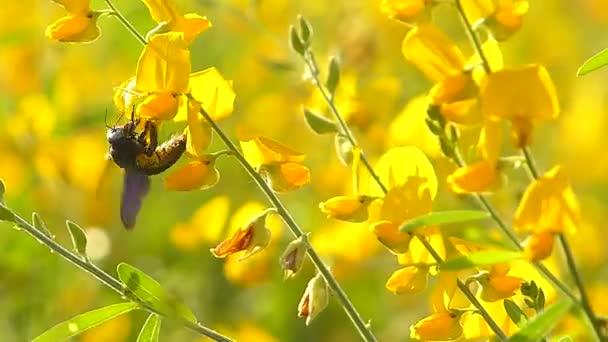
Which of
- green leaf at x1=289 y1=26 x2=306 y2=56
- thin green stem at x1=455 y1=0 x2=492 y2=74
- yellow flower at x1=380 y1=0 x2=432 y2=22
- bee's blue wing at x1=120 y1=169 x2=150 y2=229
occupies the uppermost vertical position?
yellow flower at x1=380 y1=0 x2=432 y2=22

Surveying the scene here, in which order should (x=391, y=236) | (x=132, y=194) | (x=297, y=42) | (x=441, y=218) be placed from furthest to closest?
(x=297, y=42) < (x=132, y=194) < (x=391, y=236) < (x=441, y=218)

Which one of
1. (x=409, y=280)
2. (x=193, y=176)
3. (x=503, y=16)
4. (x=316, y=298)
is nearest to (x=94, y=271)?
(x=193, y=176)

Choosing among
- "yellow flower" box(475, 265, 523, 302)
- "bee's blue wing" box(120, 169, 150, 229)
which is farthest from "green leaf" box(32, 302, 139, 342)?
"yellow flower" box(475, 265, 523, 302)

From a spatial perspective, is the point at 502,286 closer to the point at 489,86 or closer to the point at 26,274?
the point at 489,86

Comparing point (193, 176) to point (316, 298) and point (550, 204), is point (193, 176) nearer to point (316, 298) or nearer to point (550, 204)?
point (316, 298)

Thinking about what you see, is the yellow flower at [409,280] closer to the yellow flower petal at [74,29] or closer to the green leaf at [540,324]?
the green leaf at [540,324]

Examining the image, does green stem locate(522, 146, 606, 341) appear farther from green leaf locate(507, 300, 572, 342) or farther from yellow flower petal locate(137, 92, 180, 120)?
yellow flower petal locate(137, 92, 180, 120)
